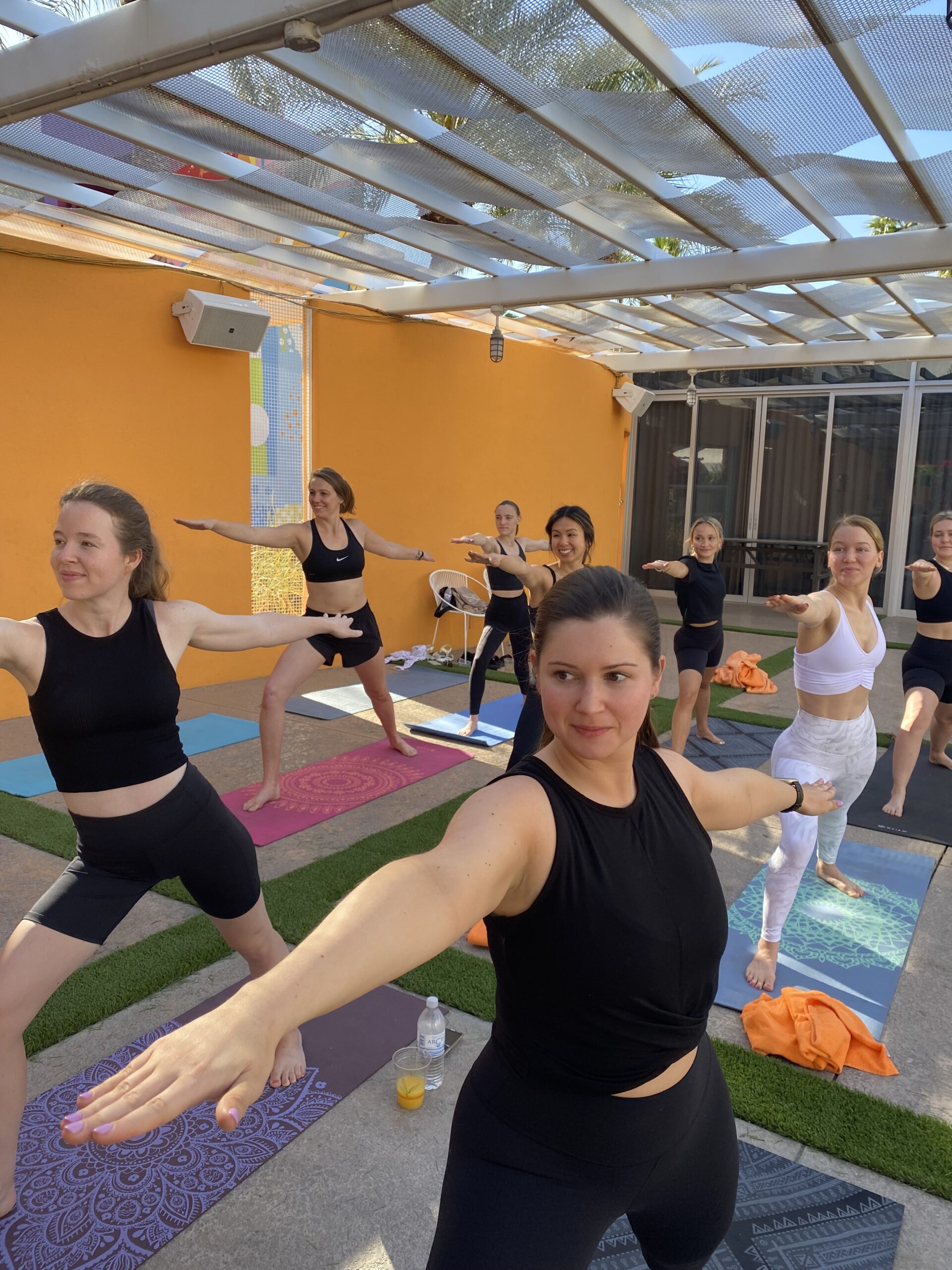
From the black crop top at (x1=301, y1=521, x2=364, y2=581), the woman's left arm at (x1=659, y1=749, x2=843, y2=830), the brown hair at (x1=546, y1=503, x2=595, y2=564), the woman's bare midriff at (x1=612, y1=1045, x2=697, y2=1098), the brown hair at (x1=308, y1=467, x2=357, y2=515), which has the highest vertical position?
the brown hair at (x1=308, y1=467, x2=357, y2=515)

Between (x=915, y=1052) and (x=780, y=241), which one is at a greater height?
(x=780, y=241)

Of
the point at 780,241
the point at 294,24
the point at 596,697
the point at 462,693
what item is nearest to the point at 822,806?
the point at 596,697

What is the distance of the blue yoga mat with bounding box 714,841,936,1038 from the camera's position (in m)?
3.16

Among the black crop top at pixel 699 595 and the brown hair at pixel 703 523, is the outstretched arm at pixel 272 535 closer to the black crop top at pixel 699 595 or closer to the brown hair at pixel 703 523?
the black crop top at pixel 699 595

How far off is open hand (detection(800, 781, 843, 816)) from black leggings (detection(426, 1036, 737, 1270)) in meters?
0.69

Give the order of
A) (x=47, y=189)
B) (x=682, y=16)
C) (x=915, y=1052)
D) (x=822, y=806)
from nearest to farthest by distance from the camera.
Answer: (x=822, y=806), (x=915, y=1052), (x=682, y=16), (x=47, y=189)

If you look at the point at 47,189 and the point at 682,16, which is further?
the point at 47,189

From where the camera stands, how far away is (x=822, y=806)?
199 cm

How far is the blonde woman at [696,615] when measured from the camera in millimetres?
5777

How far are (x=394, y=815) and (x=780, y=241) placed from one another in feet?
15.4

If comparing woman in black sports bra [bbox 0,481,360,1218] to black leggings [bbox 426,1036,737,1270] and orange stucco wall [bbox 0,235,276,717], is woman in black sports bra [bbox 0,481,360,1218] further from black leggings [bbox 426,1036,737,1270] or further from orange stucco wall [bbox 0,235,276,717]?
orange stucco wall [bbox 0,235,276,717]

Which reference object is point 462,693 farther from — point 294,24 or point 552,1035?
point 552,1035

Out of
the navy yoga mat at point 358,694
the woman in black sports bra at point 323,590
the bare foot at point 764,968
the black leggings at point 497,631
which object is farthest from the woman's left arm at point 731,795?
the navy yoga mat at point 358,694

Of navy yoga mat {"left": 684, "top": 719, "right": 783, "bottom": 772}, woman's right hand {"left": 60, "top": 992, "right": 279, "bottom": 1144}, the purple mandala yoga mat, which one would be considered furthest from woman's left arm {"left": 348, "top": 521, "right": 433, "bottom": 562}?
woman's right hand {"left": 60, "top": 992, "right": 279, "bottom": 1144}
